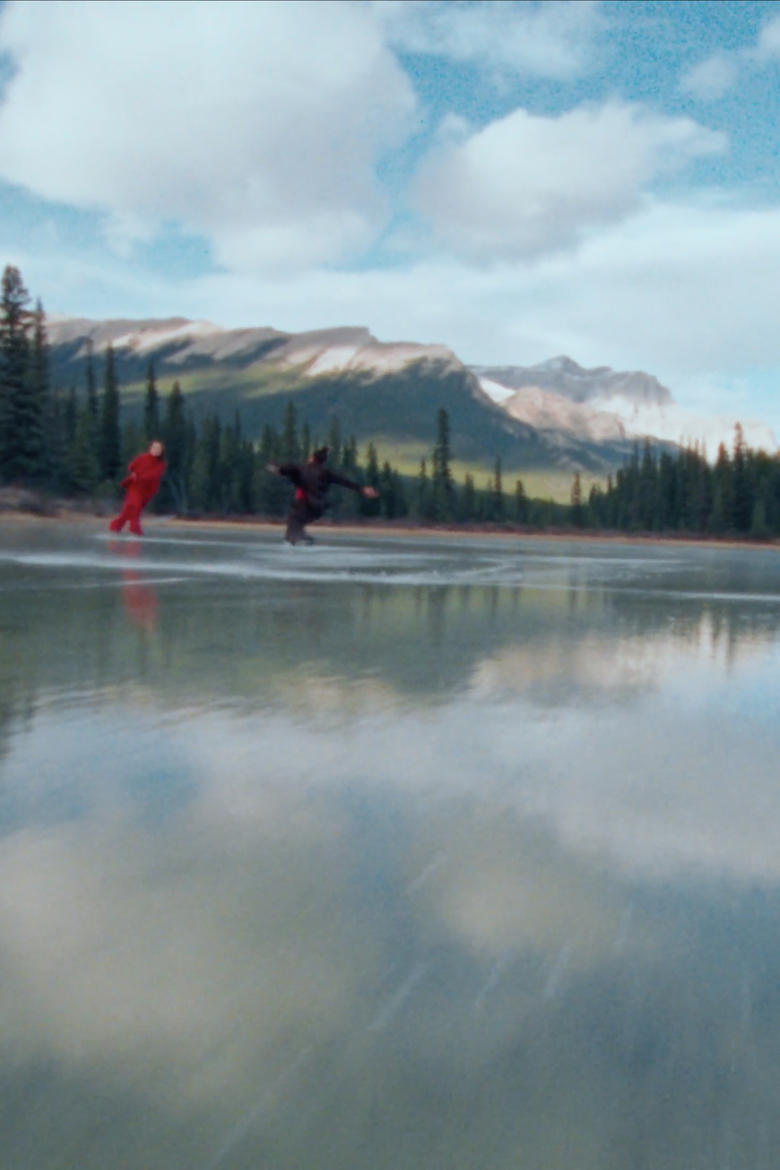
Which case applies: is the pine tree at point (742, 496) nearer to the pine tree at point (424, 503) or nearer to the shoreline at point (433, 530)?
the shoreline at point (433, 530)

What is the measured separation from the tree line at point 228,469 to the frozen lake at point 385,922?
7650 cm

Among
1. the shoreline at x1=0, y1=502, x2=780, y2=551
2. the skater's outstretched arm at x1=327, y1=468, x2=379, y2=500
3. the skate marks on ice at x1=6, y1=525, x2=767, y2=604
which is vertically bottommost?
the skate marks on ice at x1=6, y1=525, x2=767, y2=604

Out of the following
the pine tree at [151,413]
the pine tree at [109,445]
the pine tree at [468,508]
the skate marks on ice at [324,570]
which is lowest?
the skate marks on ice at [324,570]

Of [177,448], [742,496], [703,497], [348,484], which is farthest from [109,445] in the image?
[348,484]

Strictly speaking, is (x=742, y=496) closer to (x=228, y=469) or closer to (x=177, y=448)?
(x=228, y=469)

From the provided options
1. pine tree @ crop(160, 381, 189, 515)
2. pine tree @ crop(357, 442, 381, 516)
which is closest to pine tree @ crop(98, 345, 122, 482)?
pine tree @ crop(160, 381, 189, 515)

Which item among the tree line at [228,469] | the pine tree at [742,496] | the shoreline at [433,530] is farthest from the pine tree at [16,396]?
the pine tree at [742,496]

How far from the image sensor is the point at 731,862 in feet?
13.1

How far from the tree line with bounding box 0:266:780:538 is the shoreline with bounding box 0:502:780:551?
26.1ft

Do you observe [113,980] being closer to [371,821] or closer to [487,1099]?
[487,1099]

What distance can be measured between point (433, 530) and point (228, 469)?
1850 inches

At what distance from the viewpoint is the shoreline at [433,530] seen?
6550 cm

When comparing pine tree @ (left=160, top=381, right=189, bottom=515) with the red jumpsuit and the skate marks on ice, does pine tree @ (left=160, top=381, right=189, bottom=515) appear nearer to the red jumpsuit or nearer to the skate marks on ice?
the skate marks on ice

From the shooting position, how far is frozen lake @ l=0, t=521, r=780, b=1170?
232cm
